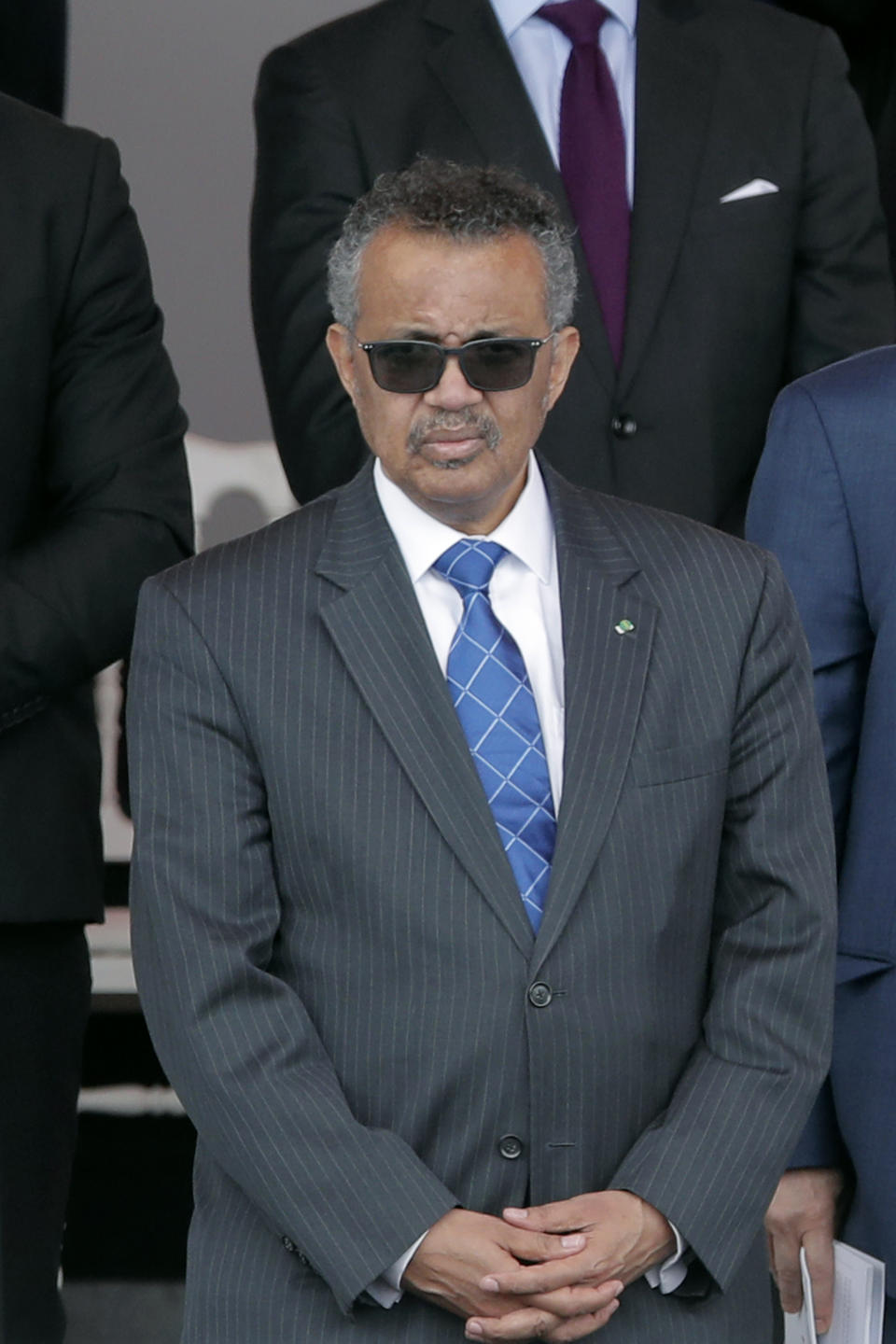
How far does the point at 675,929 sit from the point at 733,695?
23 cm

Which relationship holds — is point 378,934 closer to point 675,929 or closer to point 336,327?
point 675,929

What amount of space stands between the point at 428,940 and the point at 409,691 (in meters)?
0.23

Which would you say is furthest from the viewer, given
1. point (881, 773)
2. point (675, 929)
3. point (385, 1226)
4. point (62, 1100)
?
point (62, 1100)

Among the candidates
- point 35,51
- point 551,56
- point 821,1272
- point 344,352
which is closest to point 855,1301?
point 821,1272

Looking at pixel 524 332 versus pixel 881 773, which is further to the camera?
pixel 881 773

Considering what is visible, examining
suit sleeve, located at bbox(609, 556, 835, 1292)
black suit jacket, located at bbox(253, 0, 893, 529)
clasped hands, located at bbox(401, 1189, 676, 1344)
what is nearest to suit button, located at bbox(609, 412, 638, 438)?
black suit jacket, located at bbox(253, 0, 893, 529)

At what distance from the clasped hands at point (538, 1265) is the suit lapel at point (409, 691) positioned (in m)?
0.24

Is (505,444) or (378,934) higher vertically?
(505,444)

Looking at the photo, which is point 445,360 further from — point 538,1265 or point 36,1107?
point 36,1107

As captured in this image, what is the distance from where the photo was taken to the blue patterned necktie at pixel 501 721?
6.95ft

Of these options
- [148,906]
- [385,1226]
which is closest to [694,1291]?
[385,1226]

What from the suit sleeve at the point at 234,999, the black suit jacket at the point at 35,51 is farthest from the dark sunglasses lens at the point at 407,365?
the black suit jacket at the point at 35,51

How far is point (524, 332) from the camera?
2172 millimetres

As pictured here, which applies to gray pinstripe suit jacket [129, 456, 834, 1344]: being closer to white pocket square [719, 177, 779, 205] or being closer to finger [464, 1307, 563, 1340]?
finger [464, 1307, 563, 1340]
